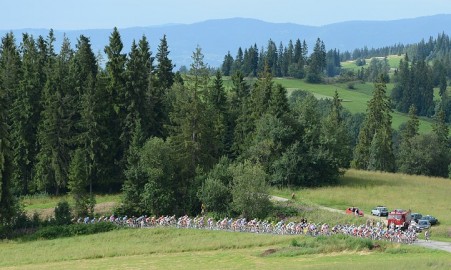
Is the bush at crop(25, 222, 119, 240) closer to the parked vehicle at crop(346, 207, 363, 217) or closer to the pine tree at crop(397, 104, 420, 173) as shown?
the parked vehicle at crop(346, 207, 363, 217)

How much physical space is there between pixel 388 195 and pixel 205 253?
2970 centimetres

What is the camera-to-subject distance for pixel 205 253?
4525cm

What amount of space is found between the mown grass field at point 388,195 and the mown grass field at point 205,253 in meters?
12.0

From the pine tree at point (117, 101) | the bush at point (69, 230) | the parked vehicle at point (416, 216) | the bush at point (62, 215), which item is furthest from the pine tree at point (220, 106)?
the parked vehicle at point (416, 216)

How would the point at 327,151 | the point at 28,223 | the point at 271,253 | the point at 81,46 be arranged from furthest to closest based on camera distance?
the point at 81,46, the point at 327,151, the point at 28,223, the point at 271,253

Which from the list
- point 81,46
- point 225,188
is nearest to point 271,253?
point 225,188

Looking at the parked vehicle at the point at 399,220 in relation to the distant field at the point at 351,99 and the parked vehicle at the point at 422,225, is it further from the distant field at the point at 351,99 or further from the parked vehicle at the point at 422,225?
the distant field at the point at 351,99

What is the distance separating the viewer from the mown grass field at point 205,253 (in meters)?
37.6

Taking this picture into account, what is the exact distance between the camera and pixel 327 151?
240 feet

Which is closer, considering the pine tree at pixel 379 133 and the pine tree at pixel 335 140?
the pine tree at pixel 335 140

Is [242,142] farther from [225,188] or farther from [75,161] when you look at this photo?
[75,161]

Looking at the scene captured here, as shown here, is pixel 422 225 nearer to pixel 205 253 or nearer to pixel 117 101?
pixel 205 253

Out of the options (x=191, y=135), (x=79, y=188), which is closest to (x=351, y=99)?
(x=191, y=135)

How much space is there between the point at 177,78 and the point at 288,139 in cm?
2464
